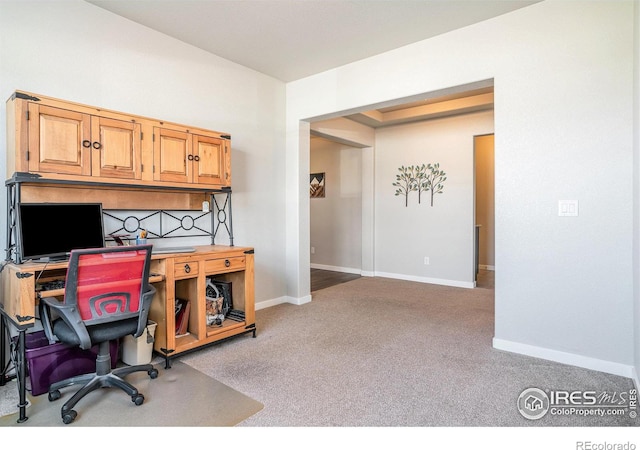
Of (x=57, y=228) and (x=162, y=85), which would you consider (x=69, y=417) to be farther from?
(x=162, y=85)

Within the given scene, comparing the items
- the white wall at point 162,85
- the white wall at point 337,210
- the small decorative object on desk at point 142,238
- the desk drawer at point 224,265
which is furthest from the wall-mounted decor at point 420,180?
the small decorative object on desk at point 142,238

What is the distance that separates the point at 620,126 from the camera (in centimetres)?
239

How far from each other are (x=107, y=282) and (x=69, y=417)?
2.29 feet

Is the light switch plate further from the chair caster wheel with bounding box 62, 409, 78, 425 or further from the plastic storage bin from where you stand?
the plastic storage bin

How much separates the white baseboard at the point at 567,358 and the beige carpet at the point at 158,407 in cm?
200

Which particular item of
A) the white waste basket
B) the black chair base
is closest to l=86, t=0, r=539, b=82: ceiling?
the white waste basket

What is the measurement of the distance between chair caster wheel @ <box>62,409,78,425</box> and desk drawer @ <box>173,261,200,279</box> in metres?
0.99

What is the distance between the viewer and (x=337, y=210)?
22.1ft

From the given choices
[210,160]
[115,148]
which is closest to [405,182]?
[210,160]

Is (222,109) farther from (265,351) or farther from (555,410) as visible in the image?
(555,410)

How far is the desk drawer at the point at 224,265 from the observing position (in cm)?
282

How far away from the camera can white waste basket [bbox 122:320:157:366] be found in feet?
8.31

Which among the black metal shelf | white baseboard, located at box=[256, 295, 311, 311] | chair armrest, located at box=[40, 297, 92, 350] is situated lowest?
white baseboard, located at box=[256, 295, 311, 311]
